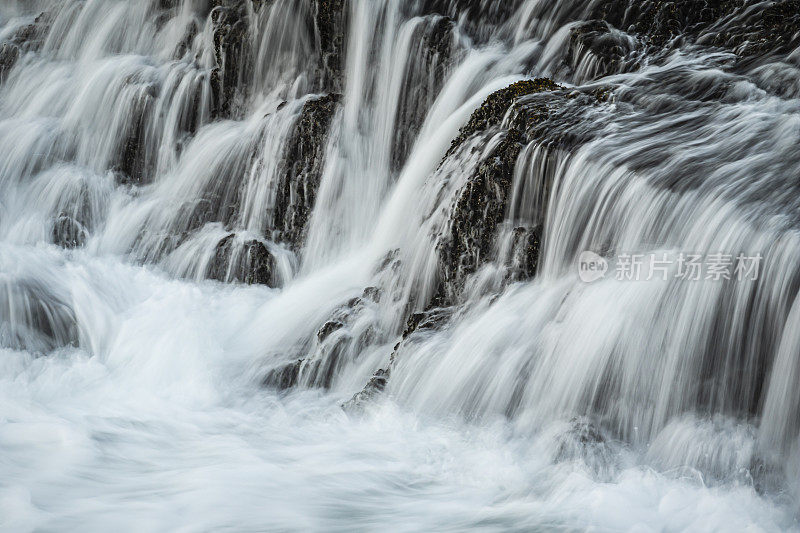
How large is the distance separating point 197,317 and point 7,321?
1.50 metres

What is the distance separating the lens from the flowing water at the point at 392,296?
178 inches

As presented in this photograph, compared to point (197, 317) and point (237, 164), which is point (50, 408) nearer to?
point (197, 317)

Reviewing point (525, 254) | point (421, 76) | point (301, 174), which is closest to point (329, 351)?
point (525, 254)

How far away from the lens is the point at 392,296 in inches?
266

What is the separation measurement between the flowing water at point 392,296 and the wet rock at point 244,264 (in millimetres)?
27

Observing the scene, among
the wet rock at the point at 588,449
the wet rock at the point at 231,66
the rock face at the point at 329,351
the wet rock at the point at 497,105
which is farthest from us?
the wet rock at the point at 231,66

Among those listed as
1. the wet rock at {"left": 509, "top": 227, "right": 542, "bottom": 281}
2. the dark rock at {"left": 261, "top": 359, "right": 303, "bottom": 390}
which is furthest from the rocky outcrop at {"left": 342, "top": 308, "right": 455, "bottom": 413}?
the dark rock at {"left": 261, "top": 359, "right": 303, "bottom": 390}

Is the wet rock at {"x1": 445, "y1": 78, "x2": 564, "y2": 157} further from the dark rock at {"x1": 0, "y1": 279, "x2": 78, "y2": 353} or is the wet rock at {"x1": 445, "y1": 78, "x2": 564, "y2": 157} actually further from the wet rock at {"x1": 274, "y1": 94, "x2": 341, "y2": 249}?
the dark rock at {"x1": 0, "y1": 279, "x2": 78, "y2": 353}

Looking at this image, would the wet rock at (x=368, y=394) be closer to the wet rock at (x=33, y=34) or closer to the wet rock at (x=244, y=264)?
the wet rock at (x=244, y=264)

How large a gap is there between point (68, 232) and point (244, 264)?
2.27 meters

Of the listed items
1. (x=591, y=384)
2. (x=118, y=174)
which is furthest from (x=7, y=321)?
(x=591, y=384)

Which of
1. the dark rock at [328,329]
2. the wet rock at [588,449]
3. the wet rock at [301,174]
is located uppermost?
the wet rock at [301,174]

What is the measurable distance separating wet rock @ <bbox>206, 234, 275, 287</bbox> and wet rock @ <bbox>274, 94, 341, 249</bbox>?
0.37 m

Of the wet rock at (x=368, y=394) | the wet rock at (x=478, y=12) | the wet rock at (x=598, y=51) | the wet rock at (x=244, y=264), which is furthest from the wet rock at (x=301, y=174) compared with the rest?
the wet rock at (x=368, y=394)
